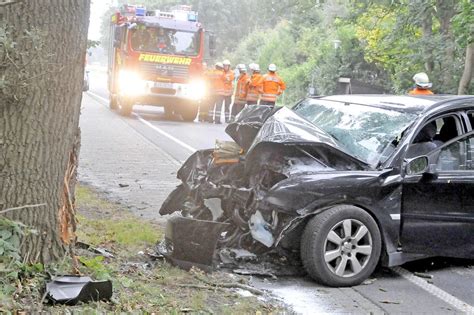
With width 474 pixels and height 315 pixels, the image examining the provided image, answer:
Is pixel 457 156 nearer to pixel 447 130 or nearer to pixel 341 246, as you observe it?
pixel 447 130

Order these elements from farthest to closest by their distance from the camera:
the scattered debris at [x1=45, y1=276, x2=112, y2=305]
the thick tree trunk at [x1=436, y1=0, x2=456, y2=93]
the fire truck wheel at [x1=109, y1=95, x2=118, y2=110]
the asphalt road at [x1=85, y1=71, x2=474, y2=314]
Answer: the fire truck wheel at [x1=109, y1=95, x2=118, y2=110] → the thick tree trunk at [x1=436, y1=0, x2=456, y2=93] → the asphalt road at [x1=85, y1=71, x2=474, y2=314] → the scattered debris at [x1=45, y1=276, x2=112, y2=305]

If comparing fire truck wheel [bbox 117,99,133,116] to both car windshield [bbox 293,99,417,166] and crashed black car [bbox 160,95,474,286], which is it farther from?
crashed black car [bbox 160,95,474,286]

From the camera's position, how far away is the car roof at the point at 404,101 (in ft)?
20.6

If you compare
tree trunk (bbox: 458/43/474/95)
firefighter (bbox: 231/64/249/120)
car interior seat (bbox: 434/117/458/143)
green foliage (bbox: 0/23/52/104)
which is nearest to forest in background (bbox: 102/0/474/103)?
tree trunk (bbox: 458/43/474/95)

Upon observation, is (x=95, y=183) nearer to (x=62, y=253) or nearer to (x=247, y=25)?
(x=62, y=253)

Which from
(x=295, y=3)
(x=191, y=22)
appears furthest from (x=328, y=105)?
(x=295, y=3)

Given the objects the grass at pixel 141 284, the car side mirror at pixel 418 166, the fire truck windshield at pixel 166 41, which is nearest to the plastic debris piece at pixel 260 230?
the grass at pixel 141 284

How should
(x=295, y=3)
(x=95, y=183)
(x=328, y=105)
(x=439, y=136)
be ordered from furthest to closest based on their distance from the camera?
(x=295, y=3)
(x=95, y=183)
(x=328, y=105)
(x=439, y=136)

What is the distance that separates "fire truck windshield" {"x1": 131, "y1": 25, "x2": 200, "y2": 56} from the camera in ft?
65.8

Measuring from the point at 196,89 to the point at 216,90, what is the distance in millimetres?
796

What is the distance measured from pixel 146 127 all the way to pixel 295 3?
49.1 feet

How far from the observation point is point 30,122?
424 cm

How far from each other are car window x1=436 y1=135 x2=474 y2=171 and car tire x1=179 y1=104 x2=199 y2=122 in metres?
15.0

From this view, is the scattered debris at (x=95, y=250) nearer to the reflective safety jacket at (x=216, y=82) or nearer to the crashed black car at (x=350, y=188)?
the crashed black car at (x=350, y=188)
